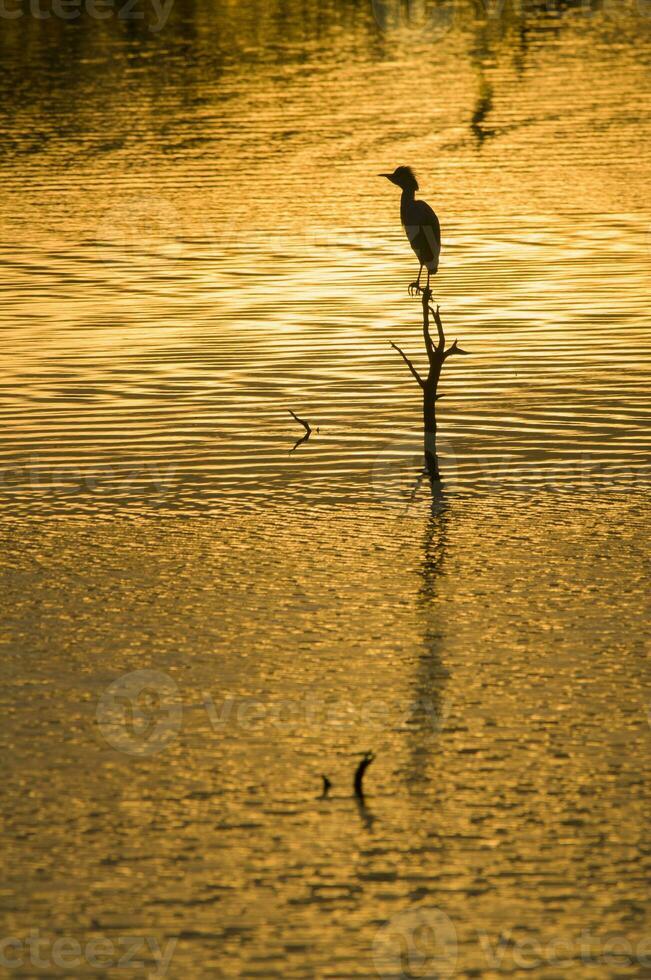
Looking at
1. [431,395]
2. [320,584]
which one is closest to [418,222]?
[431,395]

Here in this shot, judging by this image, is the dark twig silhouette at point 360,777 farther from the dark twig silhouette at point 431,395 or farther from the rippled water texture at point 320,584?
the dark twig silhouette at point 431,395

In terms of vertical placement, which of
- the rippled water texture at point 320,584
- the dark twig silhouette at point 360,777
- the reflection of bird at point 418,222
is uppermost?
the reflection of bird at point 418,222

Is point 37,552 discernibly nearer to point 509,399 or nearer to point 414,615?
point 414,615

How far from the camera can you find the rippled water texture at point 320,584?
7.90 metres

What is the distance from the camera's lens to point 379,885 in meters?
8.00

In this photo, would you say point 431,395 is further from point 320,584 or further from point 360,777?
point 360,777

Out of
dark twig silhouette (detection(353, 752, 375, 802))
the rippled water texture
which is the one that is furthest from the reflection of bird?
dark twig silhouette (detection(353, 752, 375, 802))

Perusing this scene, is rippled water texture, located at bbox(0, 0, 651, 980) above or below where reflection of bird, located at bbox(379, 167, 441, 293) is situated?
below

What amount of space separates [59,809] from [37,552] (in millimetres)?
4031

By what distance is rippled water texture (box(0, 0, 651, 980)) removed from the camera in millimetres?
7902

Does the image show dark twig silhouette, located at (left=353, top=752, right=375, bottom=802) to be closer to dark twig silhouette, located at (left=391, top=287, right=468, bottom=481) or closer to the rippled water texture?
the rippled water texture

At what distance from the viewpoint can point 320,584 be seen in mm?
11773

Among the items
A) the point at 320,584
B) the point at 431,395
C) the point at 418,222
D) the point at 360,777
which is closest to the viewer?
the point at 360,777

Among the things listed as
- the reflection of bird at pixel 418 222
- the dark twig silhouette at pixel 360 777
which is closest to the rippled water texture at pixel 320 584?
the dark twig silhouette at pixel 360 777
